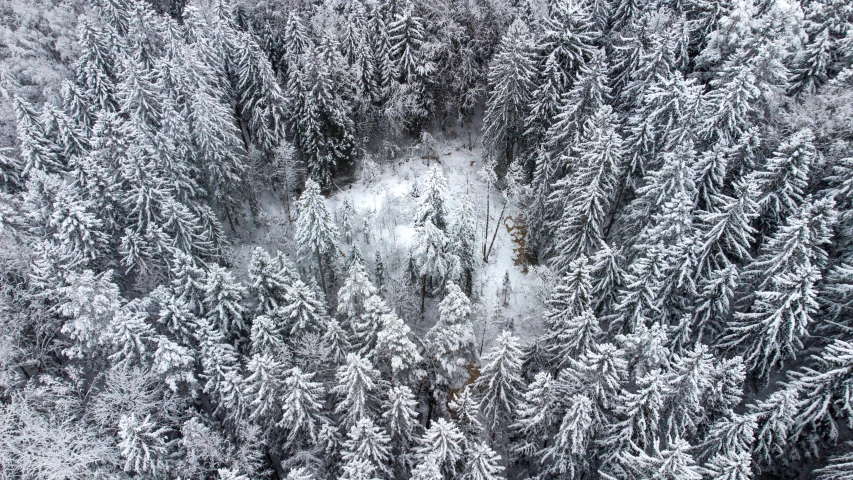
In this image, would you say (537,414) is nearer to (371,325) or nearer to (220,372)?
(371,325)

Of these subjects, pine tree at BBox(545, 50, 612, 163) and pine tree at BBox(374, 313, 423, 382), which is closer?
pine tree at BBox(374, 313, 423, 382)

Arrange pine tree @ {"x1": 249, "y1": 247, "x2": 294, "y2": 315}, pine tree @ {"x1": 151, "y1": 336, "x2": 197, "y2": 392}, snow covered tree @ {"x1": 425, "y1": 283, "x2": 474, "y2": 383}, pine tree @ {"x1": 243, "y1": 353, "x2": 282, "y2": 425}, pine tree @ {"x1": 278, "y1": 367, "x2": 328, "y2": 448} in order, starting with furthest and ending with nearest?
1. pine tree @ {"x1": 249, "y1": 247, "x2": 294, "y2": 315}
2. snow covered tree @ {"x1": 425, "y1": 283, "x2": 474, "y2": 383}
3. pine tree @ {"x1": 151, "y1": 336, "x2": 197, "y2": 392}
4. pine tree @ {"x1": 243, "y1": 353, "x2": 282, "y2": 425}
5. pine tree @ {"x1": 278, "y1": 367, "x2": 328, "y2": 448}

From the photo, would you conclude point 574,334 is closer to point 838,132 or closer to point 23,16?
point 838,132

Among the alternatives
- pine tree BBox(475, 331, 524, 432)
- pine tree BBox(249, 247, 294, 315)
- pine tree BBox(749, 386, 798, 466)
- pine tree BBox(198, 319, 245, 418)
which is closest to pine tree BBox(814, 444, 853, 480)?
pine tree BBox(749, 386, 798, 466)

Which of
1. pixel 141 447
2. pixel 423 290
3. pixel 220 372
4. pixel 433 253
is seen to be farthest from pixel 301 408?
pixel 423 290

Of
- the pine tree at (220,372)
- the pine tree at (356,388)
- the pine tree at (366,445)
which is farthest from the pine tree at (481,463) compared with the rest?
the pine tree at (220,372)

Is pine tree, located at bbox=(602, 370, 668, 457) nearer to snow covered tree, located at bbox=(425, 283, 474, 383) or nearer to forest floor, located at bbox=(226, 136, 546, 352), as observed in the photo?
snow covered tree, located at bbox=(425, 283, 474, 383)
